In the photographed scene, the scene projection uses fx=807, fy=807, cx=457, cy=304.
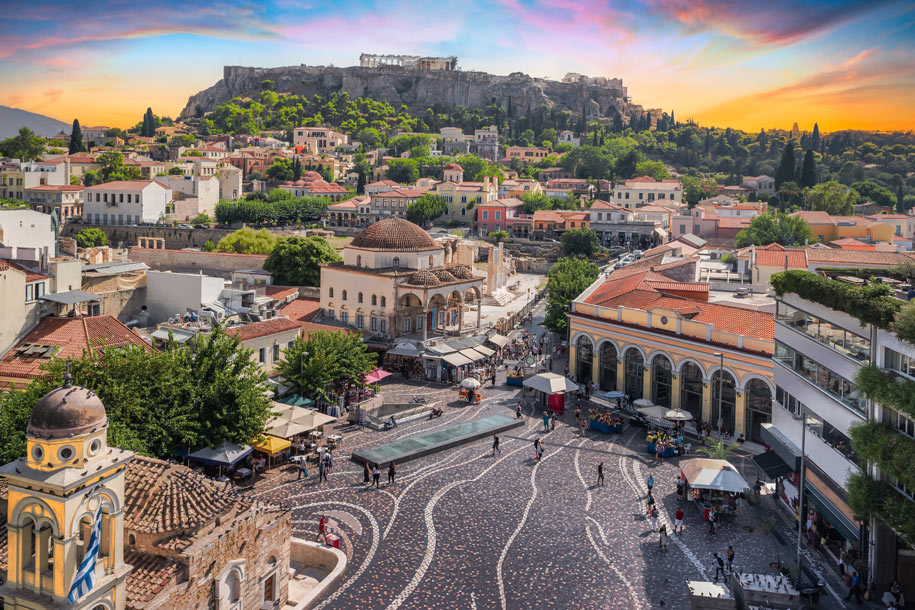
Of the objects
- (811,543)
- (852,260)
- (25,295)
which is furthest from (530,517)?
(852,260)

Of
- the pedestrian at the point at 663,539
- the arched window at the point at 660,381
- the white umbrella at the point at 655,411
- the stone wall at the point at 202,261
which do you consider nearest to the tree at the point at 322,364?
the white umbrella at the point at 655,411

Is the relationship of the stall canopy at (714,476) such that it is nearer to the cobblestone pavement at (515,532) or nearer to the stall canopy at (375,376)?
the cobblestone pavement at (515,532)

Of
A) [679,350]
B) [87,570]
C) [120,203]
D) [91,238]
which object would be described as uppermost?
[120,203]

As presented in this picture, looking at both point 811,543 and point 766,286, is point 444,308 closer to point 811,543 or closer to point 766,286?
point 766,286

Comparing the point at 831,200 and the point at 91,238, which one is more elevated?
the point at 831,200

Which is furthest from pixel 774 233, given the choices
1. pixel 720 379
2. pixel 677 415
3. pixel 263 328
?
pixel 263 328

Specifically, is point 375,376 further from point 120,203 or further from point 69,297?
point 120,203
